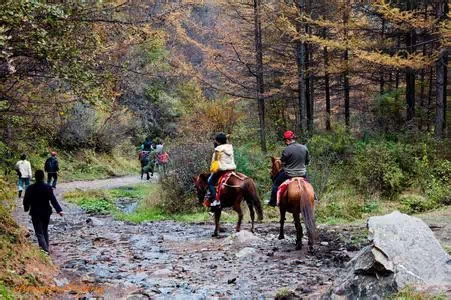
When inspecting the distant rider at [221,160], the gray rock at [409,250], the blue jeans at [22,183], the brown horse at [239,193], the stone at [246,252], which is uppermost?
the distant rider at [221,160]

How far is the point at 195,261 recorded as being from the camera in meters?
9.81

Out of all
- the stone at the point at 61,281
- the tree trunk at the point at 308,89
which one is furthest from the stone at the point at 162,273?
the tree trunk at the point at 308,89

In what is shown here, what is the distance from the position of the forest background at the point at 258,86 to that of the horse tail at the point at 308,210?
12.2ft

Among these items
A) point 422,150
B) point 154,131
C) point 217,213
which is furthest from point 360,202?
point 154,131

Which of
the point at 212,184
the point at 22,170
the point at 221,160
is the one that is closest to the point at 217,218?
the point at 212,184

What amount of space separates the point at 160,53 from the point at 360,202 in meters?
30.2

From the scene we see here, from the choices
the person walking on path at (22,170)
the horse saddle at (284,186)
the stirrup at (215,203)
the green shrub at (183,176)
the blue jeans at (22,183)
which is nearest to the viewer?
the horse saddle at (284,186)

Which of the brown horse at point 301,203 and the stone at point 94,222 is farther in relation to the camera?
the stone at point 94,222

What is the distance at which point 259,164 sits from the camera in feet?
63.1

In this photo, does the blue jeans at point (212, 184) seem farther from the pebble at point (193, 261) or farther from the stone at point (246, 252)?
the stone at point (246, 252)

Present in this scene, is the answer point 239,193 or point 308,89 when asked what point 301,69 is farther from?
point 239,193

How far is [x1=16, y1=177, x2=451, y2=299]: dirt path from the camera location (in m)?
7.67

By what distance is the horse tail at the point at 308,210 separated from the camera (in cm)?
962

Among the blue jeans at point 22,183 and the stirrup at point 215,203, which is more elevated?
the stirrup at point 215,203
